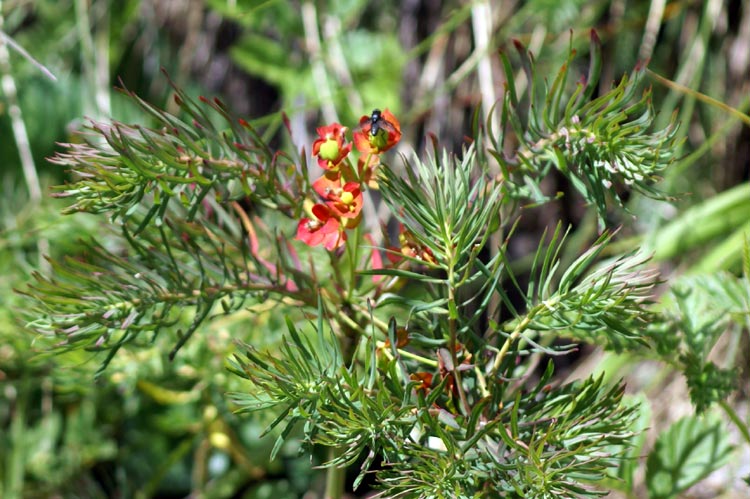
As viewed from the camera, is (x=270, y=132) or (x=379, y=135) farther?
(x=270, y=132)

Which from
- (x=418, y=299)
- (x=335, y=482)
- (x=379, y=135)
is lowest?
(x=335, y=482)

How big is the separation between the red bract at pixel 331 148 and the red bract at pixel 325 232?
0.03 m

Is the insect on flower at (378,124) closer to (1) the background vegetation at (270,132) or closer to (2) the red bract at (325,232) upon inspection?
(2) the red bract at (325,232)

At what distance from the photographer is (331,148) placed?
53 centimetres

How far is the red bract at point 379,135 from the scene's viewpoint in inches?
21.1

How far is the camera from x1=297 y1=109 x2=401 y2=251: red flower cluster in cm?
53

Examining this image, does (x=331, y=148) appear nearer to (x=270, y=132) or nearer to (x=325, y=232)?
(x=325, y=232)

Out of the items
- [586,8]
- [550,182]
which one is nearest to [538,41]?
[586,8]

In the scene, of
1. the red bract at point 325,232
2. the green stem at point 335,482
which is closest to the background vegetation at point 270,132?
the green stem at point 335,482

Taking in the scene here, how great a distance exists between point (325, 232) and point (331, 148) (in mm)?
58

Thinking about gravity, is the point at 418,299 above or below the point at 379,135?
below

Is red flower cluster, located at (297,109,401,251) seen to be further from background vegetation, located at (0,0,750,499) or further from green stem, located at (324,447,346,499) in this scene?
background vegetation, located at (0,0,750,499)

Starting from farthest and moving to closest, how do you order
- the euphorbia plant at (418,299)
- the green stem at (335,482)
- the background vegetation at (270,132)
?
the background vegetation at (270,132)
the green stem at (335,482)
the euphorbia plant at (418,299)

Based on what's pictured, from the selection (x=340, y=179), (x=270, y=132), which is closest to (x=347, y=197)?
(x=340, y=179)
